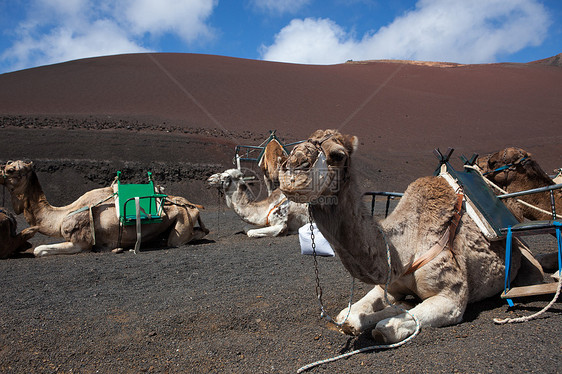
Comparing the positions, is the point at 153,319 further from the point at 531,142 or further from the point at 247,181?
the point at 531,142

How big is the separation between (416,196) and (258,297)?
2228 millimetres

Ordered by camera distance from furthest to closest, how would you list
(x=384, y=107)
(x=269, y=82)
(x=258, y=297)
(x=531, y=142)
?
(x=269, y=82) < (x=384, y=107) < (x=531, y=142) < (x=258, y=297)

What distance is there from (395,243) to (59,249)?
277 inches

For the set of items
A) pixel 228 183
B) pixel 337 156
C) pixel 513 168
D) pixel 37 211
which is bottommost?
pixel 37 211

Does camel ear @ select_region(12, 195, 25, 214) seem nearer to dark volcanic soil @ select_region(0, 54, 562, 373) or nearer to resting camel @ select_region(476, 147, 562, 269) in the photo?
dark volcanic soil @ select_region(0, 54, 562, 373)

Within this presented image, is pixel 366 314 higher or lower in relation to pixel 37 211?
lower

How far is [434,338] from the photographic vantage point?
10.9 ft

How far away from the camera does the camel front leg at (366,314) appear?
3.55 meters

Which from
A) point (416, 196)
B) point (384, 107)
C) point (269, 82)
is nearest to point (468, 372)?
point (416, 196)

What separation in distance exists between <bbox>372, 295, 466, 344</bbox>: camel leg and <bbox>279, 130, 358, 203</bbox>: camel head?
3.89ft

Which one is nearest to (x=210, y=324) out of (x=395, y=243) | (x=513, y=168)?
(x=395, y=243)

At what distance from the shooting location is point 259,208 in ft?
34.8

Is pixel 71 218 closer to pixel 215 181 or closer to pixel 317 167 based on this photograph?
pixel 215 181

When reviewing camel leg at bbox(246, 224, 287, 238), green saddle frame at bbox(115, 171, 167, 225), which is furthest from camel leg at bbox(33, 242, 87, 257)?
camel leg at bbox(246, 224, 287, 238)
